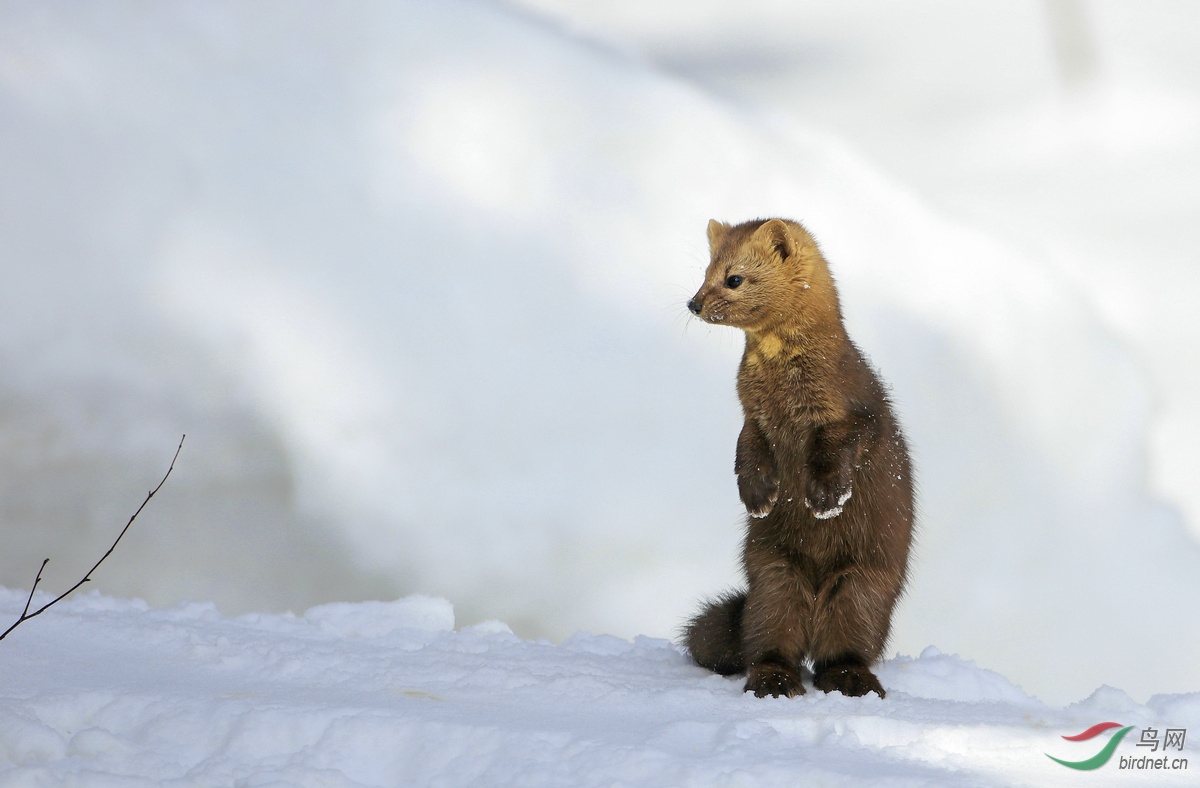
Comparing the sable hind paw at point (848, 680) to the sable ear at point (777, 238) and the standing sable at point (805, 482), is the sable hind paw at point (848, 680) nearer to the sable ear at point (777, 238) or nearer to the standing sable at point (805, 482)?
the standing sable at point (805, 482)

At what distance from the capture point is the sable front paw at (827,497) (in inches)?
147

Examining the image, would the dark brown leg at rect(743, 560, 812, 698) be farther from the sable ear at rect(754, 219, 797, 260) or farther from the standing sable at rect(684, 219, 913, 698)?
the sable ear at rect(754, 219, 797, 260)

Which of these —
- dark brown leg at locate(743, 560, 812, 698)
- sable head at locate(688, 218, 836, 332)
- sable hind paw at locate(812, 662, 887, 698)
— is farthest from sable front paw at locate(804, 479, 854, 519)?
sable head at locate(688, 218, 836, 332)

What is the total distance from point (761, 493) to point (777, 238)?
101 cm

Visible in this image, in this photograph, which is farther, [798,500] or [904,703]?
[798,500]

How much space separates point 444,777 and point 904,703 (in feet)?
5.40

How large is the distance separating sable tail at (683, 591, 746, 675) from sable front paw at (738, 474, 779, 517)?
1.66 ft

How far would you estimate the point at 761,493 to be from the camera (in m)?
3.93

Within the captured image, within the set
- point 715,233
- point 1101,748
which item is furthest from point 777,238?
point 1101,748

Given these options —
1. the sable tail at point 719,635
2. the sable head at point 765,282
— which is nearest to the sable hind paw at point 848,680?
the sable tail at point 719,635

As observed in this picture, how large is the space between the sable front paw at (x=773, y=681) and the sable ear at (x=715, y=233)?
167 centimetres

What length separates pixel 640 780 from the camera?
8.57 ft

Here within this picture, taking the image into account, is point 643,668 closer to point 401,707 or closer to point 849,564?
point 849,564

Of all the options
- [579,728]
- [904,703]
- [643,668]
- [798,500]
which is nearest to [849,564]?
[798,500]
